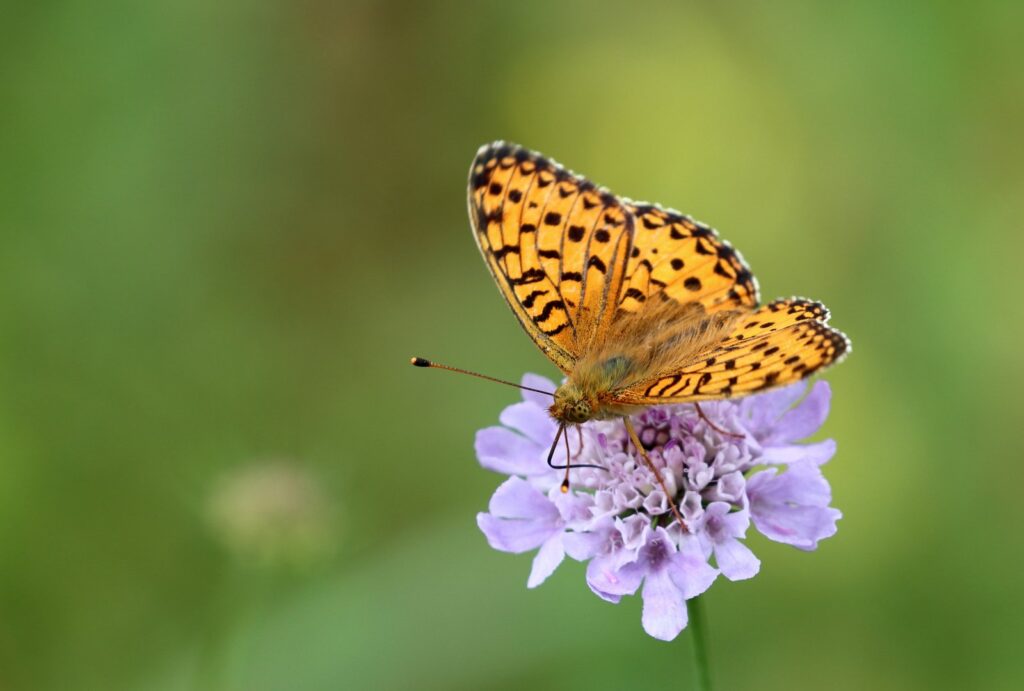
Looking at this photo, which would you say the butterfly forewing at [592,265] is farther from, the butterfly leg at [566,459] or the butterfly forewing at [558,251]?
the butterfly leg at [566,459]

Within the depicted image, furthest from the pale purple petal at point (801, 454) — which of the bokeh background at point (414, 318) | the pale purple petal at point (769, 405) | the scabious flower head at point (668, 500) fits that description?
the bokeh background at point (414, 318)

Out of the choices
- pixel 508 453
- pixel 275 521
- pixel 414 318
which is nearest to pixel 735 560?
pixel 508 453

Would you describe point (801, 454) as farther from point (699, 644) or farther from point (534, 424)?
point (534, 424)

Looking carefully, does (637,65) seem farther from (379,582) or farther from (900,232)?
(379,582)

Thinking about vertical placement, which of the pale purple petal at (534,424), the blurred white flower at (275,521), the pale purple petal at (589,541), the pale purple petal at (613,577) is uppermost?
the pale purple petal at (534,424)

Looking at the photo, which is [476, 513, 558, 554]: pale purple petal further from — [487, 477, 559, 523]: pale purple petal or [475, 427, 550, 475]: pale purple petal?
[475, 427, 550, 475]: pale purple petal

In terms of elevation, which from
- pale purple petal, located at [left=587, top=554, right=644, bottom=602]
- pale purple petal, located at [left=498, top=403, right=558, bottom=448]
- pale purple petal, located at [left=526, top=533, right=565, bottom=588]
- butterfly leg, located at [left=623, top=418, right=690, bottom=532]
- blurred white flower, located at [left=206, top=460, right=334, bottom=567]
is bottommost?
blurred white flower, located at [left=206, top=460, right=334, bottom=567]

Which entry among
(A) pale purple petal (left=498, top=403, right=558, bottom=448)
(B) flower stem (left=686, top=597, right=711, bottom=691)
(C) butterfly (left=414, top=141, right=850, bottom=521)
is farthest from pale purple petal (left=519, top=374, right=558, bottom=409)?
(B) flower stem (left=686, top=597, right=711, bottom=691)
